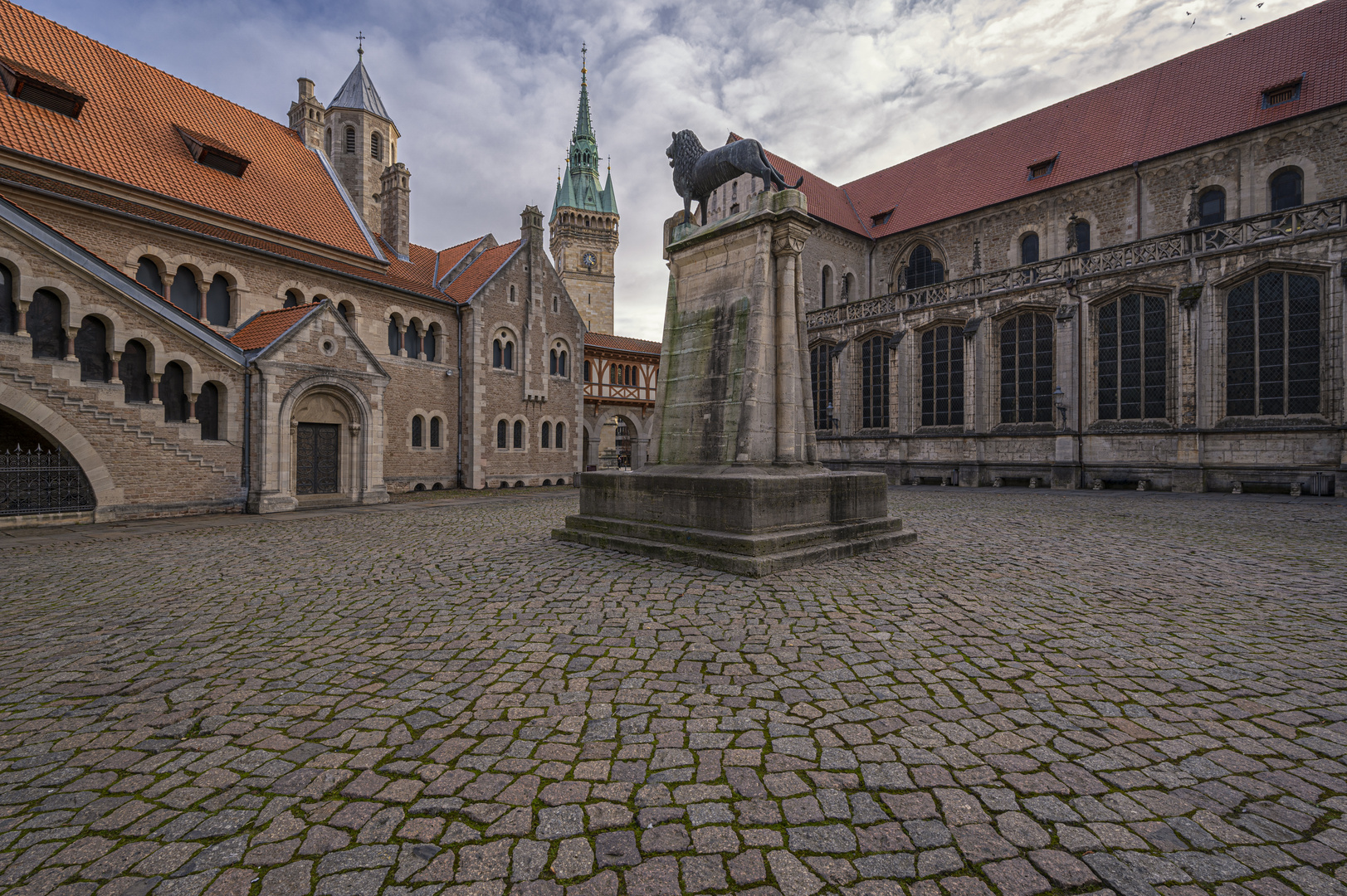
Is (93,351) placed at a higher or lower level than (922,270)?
lower

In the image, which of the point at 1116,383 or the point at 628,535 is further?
the point at 1116,383

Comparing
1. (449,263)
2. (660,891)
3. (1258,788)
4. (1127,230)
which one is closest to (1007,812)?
(1258,788)

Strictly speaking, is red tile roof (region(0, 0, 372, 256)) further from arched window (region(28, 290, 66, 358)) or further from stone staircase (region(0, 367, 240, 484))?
stone staircase (region(0, 367, 240, 484))

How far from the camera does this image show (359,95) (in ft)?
92.8

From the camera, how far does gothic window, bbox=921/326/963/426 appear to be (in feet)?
84.2

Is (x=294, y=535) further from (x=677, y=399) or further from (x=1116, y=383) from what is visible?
(x=1116, y=383)

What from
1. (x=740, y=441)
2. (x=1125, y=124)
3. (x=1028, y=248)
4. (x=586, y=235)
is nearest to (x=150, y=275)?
(x=740, y=441)

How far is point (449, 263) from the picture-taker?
26875mm

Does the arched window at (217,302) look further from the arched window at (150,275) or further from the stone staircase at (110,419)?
the stone staircase at (110,419)

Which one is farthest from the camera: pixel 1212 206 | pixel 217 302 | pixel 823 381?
pixel 823 381

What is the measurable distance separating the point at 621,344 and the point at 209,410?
66.5ft

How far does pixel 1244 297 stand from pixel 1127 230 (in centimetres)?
719

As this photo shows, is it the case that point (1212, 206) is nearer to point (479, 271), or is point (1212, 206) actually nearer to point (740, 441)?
point (740, 441)

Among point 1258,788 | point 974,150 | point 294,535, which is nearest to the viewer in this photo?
point 1258,788
